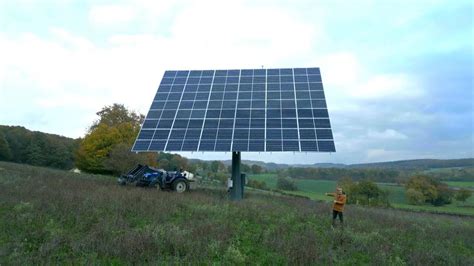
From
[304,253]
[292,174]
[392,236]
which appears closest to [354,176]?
[292,174]

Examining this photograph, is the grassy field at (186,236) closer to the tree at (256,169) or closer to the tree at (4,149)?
the tree at (4,149)

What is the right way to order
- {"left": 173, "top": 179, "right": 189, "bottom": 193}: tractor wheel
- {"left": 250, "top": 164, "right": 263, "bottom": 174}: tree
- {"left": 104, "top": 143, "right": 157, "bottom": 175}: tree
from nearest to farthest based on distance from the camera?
{"left": 173, "top": 179, "right": 189, "bottom": 193}: tractor wheel
{"left": 104, "top": 143, "right": 157, "bottom": 175}: tree
{"left": 250, "top": 164, "right": 263, "bottom": 174}: tree

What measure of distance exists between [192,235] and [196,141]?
A: 11.6m

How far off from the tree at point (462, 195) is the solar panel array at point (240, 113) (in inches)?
2363

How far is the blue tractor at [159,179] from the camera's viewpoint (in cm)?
2409

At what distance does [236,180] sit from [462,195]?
65878mm

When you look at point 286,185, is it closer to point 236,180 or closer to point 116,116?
point 116,116

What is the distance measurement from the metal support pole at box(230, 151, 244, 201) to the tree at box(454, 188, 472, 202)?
65.2 meters

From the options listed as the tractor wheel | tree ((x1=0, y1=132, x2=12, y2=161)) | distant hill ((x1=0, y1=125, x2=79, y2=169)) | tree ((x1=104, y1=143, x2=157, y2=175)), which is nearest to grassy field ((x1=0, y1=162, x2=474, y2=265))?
the tractor wheel

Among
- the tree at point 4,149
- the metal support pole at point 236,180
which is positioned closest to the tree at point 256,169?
the tree at point 4,149

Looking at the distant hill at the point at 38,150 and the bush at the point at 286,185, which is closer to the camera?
the bush at the point at 286,185

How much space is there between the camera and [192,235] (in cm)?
1165

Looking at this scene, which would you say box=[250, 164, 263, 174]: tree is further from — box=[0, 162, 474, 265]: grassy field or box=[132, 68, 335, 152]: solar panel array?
box=[0, 162, 474, 265]: grassy field

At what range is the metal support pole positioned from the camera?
23627mm
